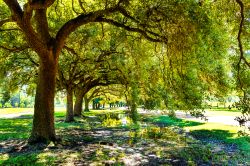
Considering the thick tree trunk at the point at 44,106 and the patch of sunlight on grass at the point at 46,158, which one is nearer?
the patch of sunlight on grass at the point at 46,158

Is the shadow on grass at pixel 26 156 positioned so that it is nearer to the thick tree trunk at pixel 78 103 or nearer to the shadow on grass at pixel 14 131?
the shadow on grass at pixel 14 131

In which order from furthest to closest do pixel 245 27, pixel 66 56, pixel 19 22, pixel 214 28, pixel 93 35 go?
pixel 66 56 < pixel 93 35 < pixel 19 22 < pixel 245 27 < pixel 214 28

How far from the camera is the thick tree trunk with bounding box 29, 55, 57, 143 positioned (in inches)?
691

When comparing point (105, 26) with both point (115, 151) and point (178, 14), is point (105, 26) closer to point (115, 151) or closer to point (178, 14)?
point (115, 151)

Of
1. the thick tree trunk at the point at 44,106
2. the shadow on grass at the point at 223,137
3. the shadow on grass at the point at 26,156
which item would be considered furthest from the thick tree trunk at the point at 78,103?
the shadow on grass at the point at 26,156

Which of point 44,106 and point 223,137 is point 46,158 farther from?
point 223,137

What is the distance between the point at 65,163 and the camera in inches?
506

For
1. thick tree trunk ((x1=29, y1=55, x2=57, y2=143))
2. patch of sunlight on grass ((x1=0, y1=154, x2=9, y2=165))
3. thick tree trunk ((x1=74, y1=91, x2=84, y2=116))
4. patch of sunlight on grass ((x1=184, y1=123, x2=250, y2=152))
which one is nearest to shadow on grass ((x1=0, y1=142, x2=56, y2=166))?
patch of sunlight on grass ((x1=0, y1=154, x2=9, y2=165))

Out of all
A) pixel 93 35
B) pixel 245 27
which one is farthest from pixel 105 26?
pixel 245 27

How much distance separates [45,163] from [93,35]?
13.9 m

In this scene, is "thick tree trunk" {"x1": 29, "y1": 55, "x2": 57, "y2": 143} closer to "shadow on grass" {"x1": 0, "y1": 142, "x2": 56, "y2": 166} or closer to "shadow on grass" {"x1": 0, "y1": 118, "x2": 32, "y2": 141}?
"shadow on grass" {"x1": 0, "y1": 142, "x2": 56, "y2": 166}

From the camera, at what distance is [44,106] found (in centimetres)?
1778

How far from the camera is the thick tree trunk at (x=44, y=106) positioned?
57.6 ft

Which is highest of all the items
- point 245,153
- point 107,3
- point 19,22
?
point 107,3
